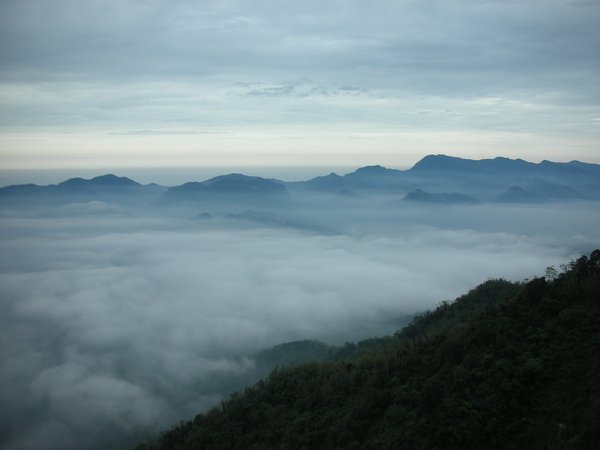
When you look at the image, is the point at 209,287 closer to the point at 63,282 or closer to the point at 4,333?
the point at 63,282

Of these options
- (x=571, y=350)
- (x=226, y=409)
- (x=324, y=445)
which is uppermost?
(x=571, y=350)

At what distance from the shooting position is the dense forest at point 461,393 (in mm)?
10547

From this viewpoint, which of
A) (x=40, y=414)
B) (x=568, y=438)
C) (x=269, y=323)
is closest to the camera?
(x=568, y=438)

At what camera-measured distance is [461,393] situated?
39.6ft

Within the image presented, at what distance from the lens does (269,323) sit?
100 metres

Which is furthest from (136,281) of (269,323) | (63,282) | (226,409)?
(226,409)

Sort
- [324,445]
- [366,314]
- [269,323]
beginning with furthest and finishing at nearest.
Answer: [269,323] → [366,314] → [324,445]

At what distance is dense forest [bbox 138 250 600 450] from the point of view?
34.6ft

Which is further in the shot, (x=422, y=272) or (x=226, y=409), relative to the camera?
(x=422, y=272)

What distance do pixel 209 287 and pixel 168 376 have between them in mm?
87436

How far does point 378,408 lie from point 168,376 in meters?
61.7

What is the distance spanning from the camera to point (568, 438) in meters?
9.30

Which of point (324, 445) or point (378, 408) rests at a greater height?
point (378, 408)

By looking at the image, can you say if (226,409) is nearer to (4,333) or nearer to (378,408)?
(378,408)
